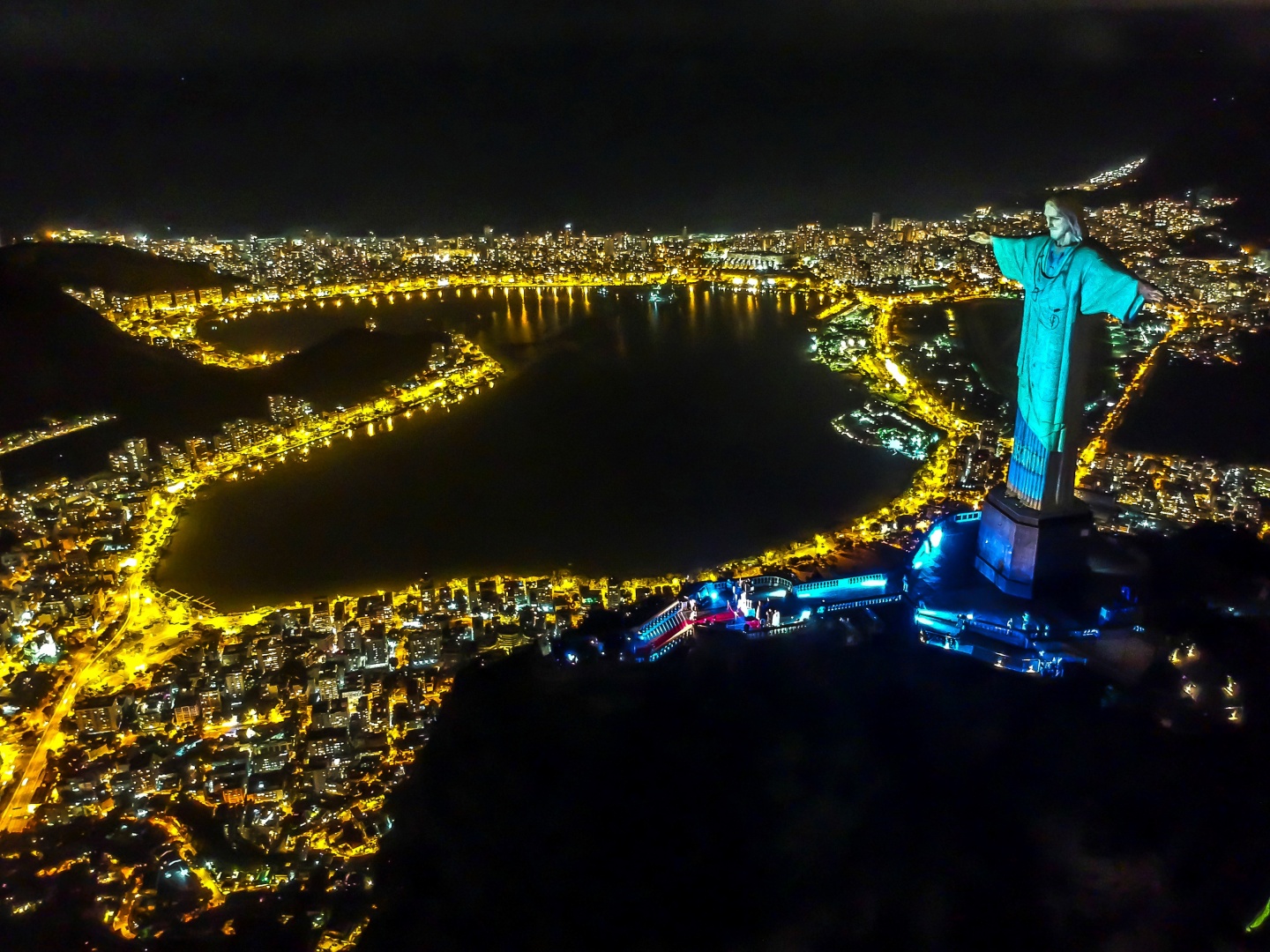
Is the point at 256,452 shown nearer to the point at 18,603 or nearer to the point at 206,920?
the point at 18,603

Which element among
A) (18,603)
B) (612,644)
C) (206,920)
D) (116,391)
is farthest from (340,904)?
(116,391)

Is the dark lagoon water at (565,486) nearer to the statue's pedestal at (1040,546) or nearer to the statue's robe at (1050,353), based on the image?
the statue's pedestal at (1040,546)

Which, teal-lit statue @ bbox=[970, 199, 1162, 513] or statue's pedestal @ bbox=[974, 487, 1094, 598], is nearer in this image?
teal-lit statue @ bbox=[970, 199, 1162, 513]

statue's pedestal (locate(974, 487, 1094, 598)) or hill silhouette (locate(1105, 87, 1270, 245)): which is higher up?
hill silhouette (locate(1105, 87, 1270, 245))

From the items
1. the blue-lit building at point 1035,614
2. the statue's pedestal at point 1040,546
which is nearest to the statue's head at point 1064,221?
the statue's pedestal at point 1040,546

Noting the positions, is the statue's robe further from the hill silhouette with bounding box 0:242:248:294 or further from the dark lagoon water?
the hill silhouette with bounding box 0:242:248:294

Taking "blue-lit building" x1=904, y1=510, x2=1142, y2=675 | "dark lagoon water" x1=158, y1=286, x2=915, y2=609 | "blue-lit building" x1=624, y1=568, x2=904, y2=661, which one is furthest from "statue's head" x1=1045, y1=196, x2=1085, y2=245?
"dark lagoon water" x1=158, y1=286, x2=915, y2=609

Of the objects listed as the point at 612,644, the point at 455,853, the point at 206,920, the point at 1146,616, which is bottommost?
the point at 206,920

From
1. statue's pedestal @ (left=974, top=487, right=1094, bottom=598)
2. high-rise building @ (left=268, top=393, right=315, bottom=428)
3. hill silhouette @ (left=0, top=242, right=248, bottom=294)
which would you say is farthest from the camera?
hill silhouette @ (left=0, top=242, right=248, bottom=294)
